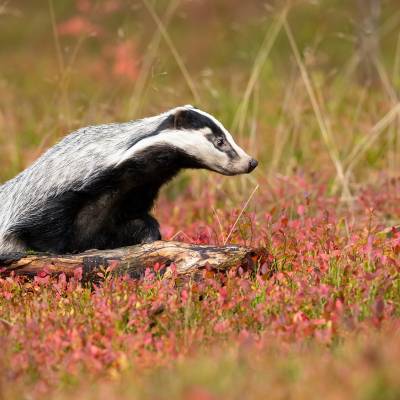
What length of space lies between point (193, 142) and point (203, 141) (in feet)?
0.23

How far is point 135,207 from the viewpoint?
6422mm

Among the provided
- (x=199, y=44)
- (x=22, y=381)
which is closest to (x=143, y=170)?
(x=22, y=381)

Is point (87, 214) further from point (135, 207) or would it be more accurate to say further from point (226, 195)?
point (226, 195)

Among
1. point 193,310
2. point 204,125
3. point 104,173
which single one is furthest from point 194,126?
point 193,310

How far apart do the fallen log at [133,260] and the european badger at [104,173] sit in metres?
0.31

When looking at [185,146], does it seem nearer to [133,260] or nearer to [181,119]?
[181,119]

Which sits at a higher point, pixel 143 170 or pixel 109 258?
pixel 143 170

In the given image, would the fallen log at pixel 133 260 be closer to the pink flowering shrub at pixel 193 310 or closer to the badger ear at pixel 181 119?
the pink flowering shrub at pixel 193 310

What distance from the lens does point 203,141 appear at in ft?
20.3

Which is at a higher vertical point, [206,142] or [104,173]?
[206,142]

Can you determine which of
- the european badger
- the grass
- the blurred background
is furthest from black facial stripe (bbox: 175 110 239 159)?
the blurred background

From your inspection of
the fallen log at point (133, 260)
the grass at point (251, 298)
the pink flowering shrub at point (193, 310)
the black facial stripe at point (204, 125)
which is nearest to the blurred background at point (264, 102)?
the grass at point (251, 298)

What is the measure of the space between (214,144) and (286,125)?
161 inches

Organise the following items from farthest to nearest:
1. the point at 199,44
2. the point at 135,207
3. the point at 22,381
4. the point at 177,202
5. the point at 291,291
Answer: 1. the point at 199,44
2. the point at 177,202
3. the point at 135,207
4. the point at 291,291
5. the point at 22,381
